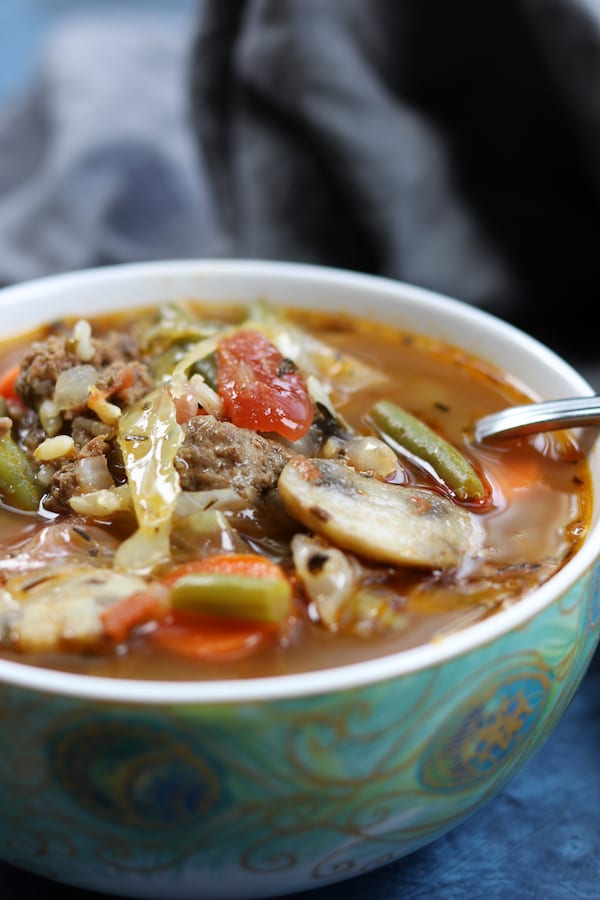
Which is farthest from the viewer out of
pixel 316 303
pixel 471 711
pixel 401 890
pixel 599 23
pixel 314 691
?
pixel 599 23

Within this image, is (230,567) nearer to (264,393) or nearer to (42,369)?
(264,393)

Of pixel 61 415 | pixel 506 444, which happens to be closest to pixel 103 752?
pixel 61 415

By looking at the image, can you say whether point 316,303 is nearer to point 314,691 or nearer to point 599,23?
point 599,23

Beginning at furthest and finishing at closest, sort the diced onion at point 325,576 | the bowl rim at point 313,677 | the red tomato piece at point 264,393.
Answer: the red tomato piece at point 264,393, the diced onion at point 325,576, the bowl rim at point 313,677

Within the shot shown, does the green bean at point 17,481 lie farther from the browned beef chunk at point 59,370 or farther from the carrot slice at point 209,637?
the carrot slice at point 209,637

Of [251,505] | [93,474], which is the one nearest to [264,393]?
[251,505]

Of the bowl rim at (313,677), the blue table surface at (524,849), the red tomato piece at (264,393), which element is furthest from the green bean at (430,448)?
the blue table surface at (524,849)

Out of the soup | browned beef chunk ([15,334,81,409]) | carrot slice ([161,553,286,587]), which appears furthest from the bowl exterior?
browned beef chunk ([15,334,81,409])
